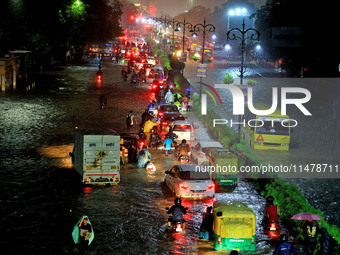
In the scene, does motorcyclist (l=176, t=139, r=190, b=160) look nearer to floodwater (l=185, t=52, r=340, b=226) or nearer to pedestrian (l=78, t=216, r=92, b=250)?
floodwater (l=185, t=52, r=340, b=226)

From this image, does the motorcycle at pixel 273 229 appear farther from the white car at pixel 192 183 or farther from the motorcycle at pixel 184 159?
the motorcycle at pixel 184 159

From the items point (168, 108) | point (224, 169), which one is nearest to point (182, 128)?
point (168, 108)

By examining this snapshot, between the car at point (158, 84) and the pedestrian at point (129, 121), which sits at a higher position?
the car at point (158, 84)

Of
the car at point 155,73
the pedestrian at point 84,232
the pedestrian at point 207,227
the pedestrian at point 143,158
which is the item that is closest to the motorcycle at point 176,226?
the pedestrian at point 207,227

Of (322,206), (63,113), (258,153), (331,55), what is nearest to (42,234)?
(322,206)

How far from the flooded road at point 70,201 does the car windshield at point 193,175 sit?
885 mm

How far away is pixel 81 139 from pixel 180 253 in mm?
8297

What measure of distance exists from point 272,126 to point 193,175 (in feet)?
33.8

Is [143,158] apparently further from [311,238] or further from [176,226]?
[311,238]

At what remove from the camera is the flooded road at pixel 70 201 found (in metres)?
15.1

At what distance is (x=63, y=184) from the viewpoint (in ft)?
70.3

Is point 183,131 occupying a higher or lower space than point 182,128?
lower

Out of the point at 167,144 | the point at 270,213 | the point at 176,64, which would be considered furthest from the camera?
the point at 176,64

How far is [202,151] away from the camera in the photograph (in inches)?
992
